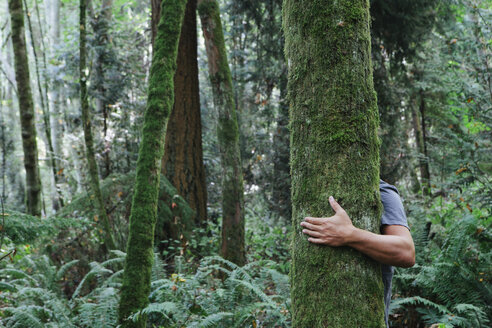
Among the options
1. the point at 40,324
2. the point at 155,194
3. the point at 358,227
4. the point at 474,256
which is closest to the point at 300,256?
the point at 358,227

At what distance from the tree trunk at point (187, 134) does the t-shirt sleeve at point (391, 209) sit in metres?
6.39

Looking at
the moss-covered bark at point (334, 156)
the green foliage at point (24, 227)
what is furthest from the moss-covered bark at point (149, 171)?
the moss-covered bark at point (334, 156)

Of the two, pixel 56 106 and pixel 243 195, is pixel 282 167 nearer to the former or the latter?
pixel 243 195

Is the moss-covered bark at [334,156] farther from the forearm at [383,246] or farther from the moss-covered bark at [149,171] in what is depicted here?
the moss-covered bark at [149,171]

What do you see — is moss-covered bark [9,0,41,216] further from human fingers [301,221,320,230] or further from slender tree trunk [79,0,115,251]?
human fingers [301,221,320,230]

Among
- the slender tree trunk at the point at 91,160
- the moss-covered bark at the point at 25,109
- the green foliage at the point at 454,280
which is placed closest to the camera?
the green foliage at the point at 454,280

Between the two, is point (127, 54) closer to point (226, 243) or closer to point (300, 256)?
point (226, 243)

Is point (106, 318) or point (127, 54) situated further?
point (127, 54)

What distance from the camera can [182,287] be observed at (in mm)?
4793

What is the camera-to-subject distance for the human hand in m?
2.22

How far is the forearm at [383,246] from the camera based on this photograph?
2256 millimetres

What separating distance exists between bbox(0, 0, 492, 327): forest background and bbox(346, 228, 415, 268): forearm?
2.00 m

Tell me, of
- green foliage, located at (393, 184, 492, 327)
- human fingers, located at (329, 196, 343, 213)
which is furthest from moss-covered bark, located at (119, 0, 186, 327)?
green foliage, located at (393, 184, 492, 327)

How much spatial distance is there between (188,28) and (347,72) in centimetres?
748
